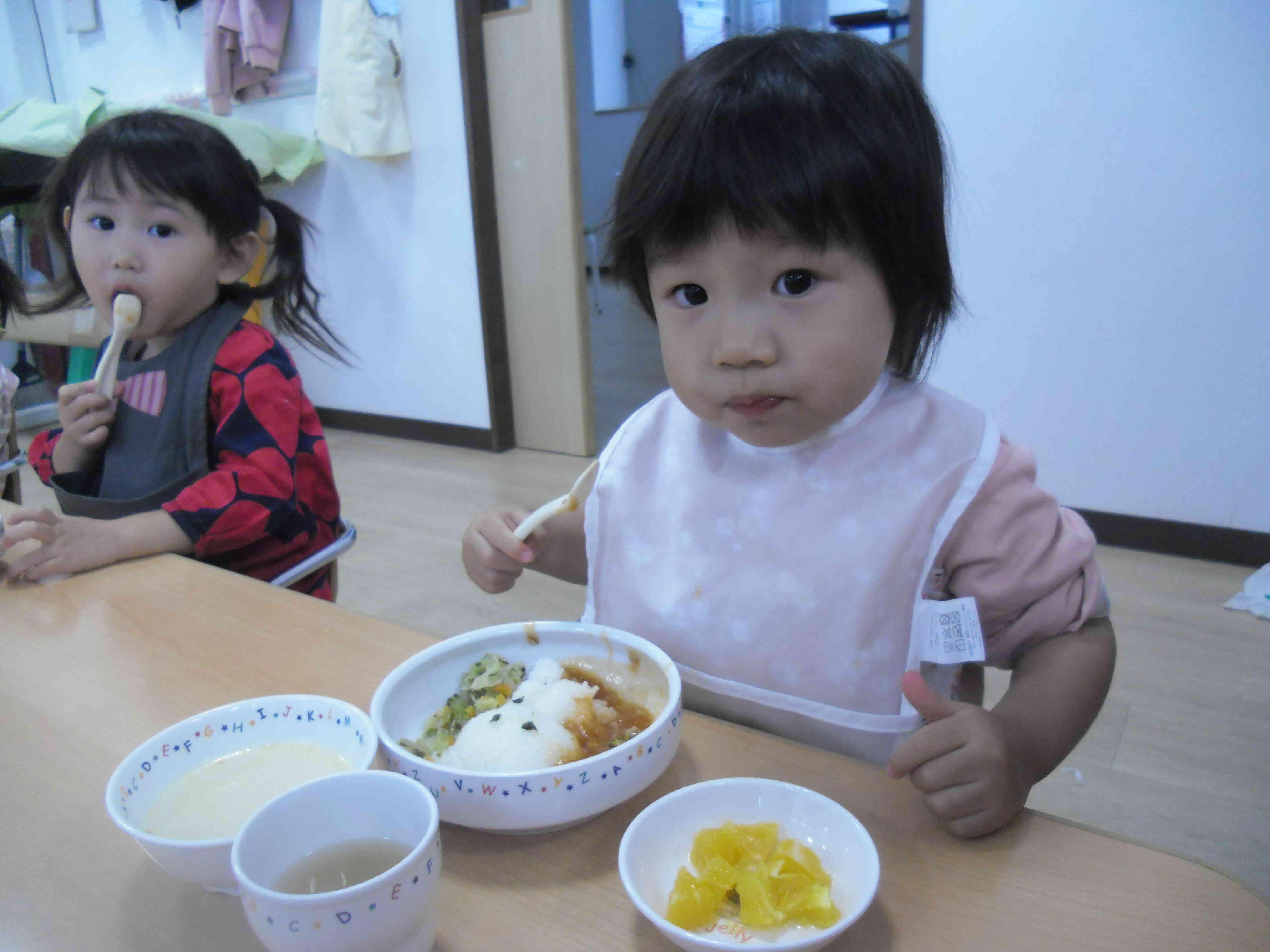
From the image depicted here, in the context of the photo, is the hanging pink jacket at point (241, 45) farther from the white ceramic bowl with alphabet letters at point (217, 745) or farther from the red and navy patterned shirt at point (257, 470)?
the white ceramic bowl with alphabet letters at point (217, 745)

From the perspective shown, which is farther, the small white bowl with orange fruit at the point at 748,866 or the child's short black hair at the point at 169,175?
the child's short black hair at the point at 169,175

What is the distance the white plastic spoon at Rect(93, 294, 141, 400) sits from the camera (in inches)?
42.8

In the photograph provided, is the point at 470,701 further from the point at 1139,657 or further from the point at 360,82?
the point at 360,82

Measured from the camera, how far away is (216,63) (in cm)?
336

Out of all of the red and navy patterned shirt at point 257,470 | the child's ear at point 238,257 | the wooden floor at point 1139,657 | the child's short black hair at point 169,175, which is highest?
the child's short black hair at point 169,175

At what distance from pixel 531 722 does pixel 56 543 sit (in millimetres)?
607

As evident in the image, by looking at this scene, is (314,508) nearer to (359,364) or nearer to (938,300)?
(938,300)

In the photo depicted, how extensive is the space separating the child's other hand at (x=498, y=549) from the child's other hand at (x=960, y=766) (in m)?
0.33

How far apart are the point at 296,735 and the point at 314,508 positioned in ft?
2.49

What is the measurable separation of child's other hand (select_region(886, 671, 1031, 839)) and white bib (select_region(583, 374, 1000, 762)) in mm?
181

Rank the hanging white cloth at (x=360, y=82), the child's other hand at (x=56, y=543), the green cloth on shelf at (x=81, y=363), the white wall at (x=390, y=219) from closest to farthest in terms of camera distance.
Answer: the child's other hand at (x=56, y=543) → the green cloth on shelf at (x=81, y=363) → the hanging white cloth at (x=360, y=82) → the white wall at (x=390, y=219)

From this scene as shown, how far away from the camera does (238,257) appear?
125 cm

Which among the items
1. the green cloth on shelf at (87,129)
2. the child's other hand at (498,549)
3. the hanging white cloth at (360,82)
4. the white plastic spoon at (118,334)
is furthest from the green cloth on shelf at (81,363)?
the child's other hand at (498,549)

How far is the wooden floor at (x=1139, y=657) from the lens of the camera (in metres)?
1.35
